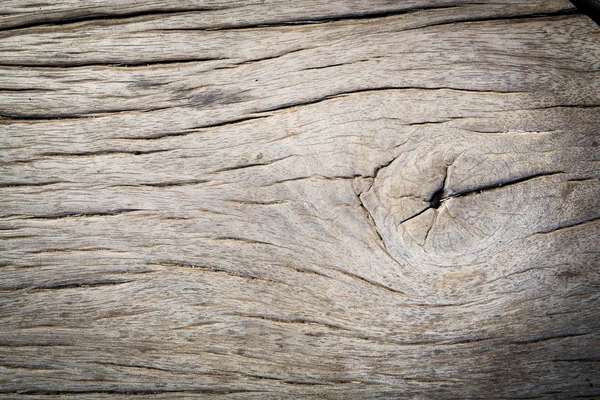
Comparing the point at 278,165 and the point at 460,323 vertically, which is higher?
the point at 278,165

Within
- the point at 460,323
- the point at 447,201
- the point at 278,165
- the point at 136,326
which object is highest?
the point at 278,165

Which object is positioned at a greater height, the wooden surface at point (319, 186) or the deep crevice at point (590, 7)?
the deep crevice at point (590, 7)

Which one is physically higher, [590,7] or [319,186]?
[590,7]

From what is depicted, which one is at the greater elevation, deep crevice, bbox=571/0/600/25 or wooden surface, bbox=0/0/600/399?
deep crevice, bbox=571/0/600/25

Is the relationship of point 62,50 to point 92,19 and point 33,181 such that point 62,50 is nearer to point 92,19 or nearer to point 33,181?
point 92,19

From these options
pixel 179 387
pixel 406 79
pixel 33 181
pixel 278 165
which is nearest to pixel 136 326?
pixel 179 387

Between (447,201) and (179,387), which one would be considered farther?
(179,387)
